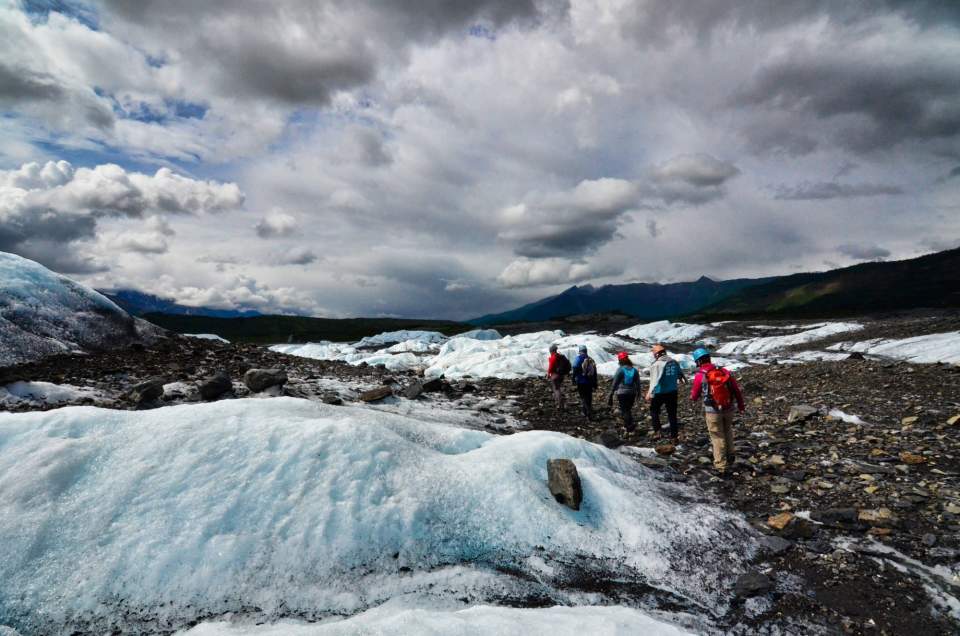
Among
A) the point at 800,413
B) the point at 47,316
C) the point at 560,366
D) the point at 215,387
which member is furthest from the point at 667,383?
the point at 47,316

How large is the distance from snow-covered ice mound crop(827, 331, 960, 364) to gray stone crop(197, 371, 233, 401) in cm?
3087

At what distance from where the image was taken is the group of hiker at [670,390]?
397 inches

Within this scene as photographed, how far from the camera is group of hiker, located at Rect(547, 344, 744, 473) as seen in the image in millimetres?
10094

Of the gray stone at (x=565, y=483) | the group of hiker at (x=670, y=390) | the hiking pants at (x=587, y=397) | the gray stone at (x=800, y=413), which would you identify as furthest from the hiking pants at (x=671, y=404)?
the gray stone at (x=565, y=483)

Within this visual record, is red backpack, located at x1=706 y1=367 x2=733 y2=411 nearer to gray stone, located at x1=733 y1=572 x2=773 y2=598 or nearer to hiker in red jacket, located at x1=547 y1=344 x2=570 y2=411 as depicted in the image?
gray stone, located at x1=733 y1=572 x2=773 y2=598

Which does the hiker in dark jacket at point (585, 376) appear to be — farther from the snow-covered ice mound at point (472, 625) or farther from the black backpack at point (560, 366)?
the snow-covered ice mound at point (472, 625)

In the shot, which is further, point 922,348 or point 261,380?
point 922,348

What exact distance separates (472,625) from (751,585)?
4183 millimetres

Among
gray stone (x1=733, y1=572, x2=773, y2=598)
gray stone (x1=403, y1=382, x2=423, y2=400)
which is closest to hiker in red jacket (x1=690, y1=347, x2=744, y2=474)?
gray stone (x1=733, y1=572, x2=773, y2=598)

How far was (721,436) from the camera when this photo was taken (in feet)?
33.3

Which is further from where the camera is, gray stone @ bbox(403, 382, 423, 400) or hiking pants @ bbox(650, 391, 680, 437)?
gray stone @ bbox(403, 382, 423, 400)

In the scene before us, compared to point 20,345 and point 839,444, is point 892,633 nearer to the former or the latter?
point 839,444

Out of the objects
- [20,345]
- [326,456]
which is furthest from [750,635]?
[20,345]

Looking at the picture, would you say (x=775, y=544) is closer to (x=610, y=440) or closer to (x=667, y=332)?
(x=610, y=440)
